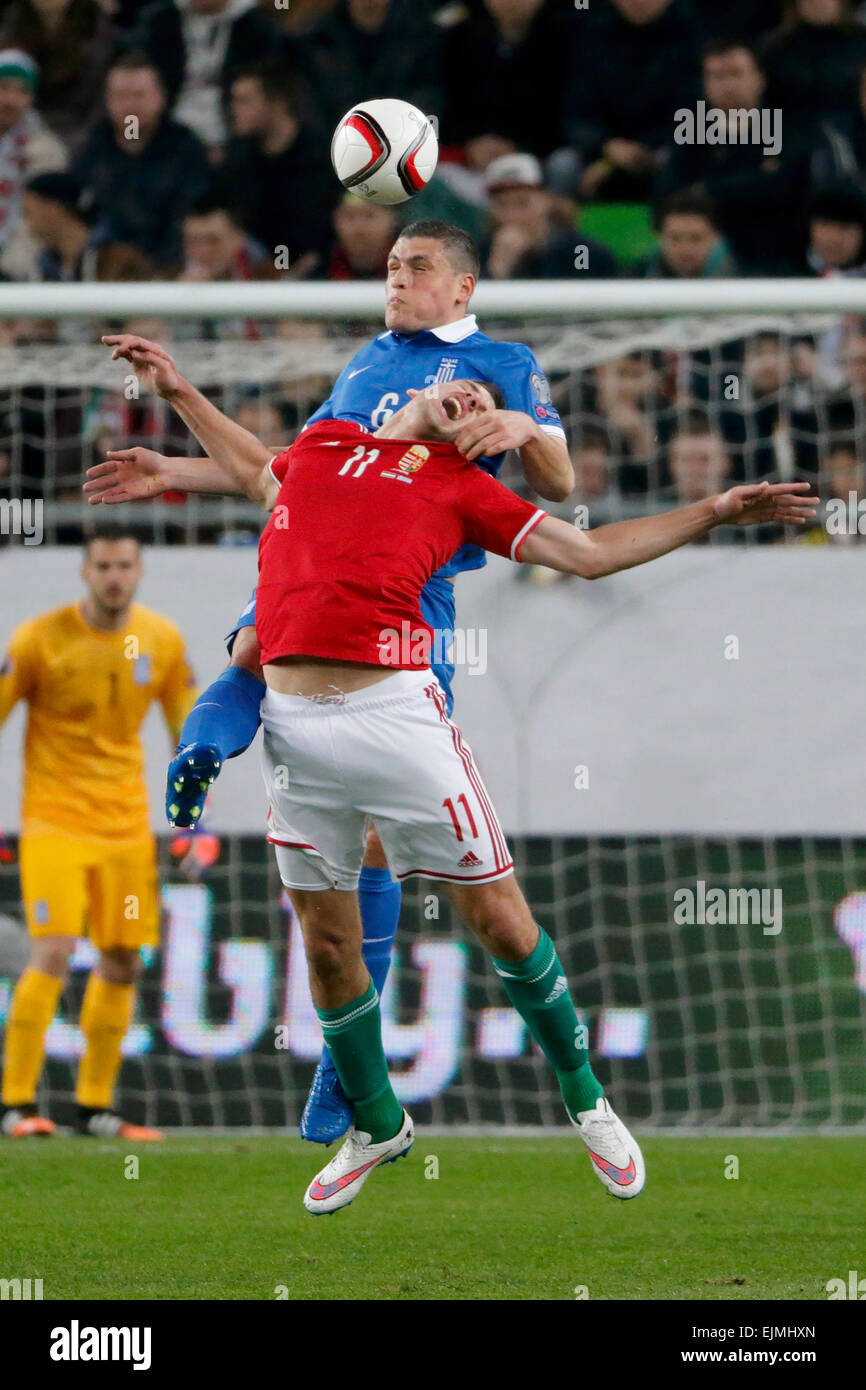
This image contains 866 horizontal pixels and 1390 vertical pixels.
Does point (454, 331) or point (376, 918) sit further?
point (376, 918)

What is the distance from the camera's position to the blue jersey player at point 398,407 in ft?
16.4

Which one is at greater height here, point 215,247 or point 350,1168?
point 215,247

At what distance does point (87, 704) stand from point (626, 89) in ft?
17.3

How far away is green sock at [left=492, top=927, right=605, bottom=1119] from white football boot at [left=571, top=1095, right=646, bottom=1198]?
0.12 ft

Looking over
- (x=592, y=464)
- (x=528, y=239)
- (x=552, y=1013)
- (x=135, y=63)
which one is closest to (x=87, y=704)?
(x=592, y=464)

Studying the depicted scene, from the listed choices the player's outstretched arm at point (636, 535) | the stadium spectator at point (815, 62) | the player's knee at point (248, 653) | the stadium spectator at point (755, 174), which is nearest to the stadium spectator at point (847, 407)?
the stadium spectator at point (755, 174)

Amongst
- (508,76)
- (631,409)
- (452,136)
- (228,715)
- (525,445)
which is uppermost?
(508,76)

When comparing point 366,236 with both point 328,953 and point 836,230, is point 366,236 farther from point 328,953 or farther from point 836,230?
point 328,953

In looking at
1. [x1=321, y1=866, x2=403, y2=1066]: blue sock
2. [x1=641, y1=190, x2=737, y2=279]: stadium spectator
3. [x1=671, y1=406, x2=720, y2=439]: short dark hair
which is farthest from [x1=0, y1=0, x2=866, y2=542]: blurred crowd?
[x1=321, y1=866, x2=403, y2=1066]: blue sock

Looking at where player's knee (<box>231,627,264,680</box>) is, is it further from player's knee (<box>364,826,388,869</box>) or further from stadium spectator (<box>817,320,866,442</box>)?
stadium spectator (<box>817,320,866,442</box>)

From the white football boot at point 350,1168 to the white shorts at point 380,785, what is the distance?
0.84 meters

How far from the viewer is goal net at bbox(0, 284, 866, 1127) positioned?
839 centimetres

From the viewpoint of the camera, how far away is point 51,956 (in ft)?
26.6

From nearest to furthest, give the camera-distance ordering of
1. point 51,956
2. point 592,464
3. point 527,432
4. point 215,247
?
point 527,432, point 51,956, point 592,464, point 215,247
